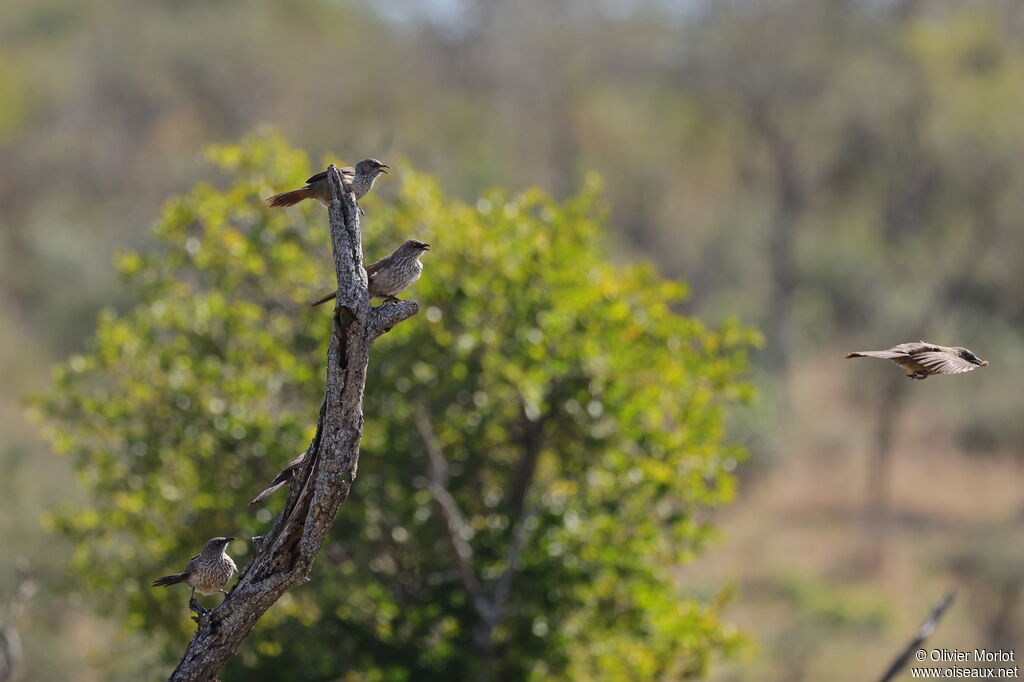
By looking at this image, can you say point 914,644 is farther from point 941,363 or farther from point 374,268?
point 374,268

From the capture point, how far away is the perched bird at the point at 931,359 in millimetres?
3256

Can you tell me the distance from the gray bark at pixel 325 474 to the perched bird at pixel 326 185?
0.20 m

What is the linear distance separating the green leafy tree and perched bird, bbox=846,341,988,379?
123 inches

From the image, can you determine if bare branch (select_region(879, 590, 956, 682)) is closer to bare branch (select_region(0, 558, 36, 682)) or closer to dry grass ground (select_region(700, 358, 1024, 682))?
bare branch (select_region(0, 558, 36, 682))

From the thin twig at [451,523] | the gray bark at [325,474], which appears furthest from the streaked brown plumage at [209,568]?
the thin twig at [451,523]

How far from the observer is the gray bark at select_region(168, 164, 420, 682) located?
3271 mm

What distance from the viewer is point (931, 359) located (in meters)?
3.25

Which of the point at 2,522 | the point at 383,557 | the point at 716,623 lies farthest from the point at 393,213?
the point at 2,522

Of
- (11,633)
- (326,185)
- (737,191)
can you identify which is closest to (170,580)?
(326,185)

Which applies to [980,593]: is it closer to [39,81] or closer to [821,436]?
[821,436]

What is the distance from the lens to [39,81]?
32156 mm

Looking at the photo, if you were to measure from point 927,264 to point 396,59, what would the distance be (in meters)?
18.8

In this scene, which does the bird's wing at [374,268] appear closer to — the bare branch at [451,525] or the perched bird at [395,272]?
the perched bird at [395,272]

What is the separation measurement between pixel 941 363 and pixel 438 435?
3895mm
